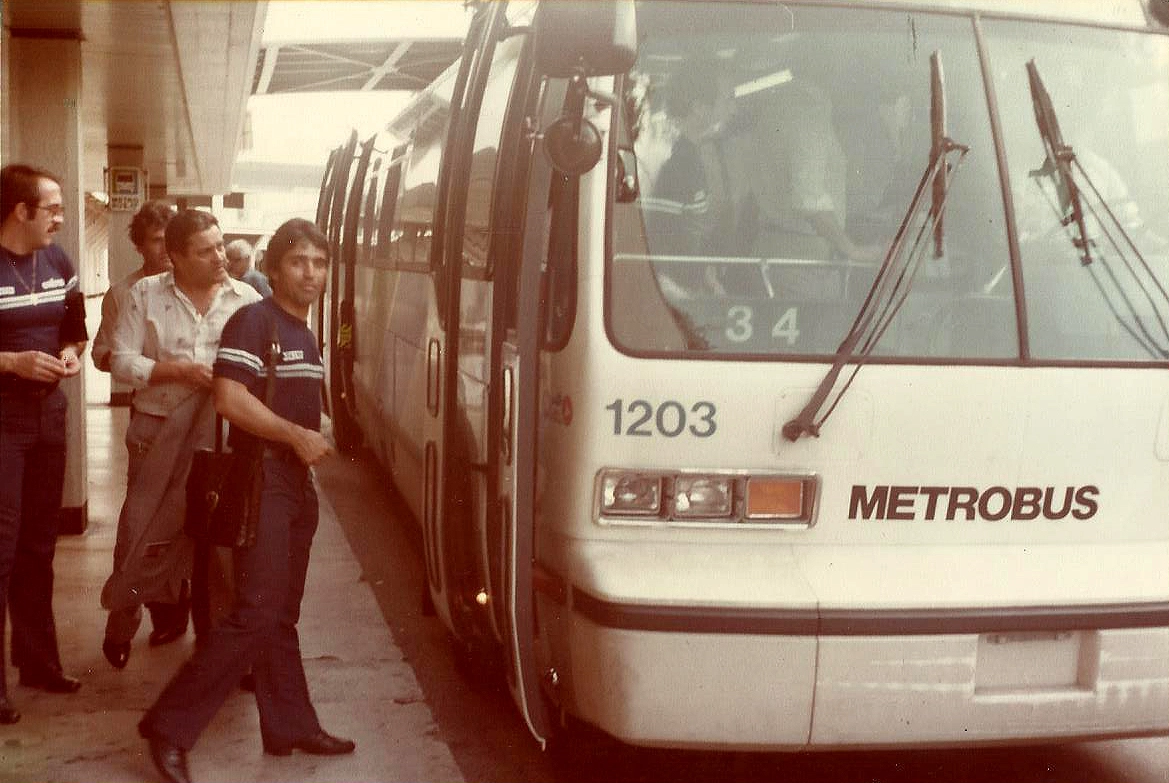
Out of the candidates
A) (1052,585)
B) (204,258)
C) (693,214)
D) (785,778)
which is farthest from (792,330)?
(204,258)

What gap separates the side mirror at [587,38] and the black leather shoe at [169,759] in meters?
2.44

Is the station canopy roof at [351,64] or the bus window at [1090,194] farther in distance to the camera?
the station canopy roof at [351,64]

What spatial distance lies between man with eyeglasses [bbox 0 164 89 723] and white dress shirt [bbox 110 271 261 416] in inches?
14.5

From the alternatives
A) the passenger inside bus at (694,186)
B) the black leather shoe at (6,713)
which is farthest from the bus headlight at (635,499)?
the black leather shoe at (6,713)

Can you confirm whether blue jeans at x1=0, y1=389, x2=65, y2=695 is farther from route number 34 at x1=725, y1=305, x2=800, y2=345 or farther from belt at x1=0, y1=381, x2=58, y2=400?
route number 34 at x1=725, y1=305, x2=800, y2=345

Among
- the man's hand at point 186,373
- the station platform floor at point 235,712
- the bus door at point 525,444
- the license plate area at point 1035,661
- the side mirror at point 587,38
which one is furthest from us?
the man's hand at point 186,373

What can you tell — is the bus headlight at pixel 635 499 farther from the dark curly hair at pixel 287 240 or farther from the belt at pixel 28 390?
the belt at pixel 28 390

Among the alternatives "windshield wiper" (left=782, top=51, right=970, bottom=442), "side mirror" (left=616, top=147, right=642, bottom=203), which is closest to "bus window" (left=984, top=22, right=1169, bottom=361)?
"windshield wiper" (left=782, top=51, right=970, bottom=442)

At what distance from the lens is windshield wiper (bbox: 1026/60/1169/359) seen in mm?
4496

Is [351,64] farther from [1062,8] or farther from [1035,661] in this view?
[1035,661]

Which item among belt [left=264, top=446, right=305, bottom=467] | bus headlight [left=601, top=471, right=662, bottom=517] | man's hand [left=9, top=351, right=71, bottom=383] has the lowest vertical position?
belt [left=264, top=446, right=305, bottom=467]

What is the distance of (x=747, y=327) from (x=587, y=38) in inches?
37.7

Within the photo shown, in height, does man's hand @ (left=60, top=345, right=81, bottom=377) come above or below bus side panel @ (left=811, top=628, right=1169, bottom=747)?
above

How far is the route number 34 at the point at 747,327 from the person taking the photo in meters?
4.31
